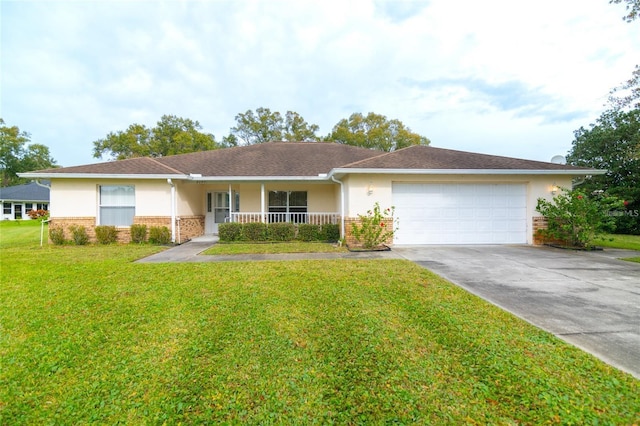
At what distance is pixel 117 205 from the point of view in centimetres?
1063

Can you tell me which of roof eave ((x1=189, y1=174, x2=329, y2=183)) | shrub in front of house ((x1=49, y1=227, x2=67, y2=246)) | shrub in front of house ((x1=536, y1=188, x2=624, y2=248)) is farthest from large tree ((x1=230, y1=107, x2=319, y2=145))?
shrub in front of house ((x1=536, y1=188, x2=624, y2=248))

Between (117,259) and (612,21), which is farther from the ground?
(612,21)

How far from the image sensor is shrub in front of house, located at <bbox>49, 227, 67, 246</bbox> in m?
10.1

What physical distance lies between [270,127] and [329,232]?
1004 inches

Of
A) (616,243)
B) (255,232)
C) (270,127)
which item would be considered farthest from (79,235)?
(270,127)

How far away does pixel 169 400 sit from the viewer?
219 cm

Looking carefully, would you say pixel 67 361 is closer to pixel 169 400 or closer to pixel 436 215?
pixel 169 400

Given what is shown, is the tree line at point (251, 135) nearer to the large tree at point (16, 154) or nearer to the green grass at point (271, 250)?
the large tree at point (16, 154)

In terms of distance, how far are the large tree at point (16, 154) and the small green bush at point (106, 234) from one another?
163ft

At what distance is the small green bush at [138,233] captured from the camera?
1028 centimetres

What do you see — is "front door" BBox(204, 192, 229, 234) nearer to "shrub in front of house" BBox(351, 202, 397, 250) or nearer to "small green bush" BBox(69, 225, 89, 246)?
"small green bush" BBox(69, 225, 89, 246)

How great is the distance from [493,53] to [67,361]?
15791 millimetres

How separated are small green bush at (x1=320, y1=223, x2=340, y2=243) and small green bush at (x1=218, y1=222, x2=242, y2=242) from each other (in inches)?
129

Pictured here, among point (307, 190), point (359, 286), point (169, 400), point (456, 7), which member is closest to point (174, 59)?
point (307, 190)
